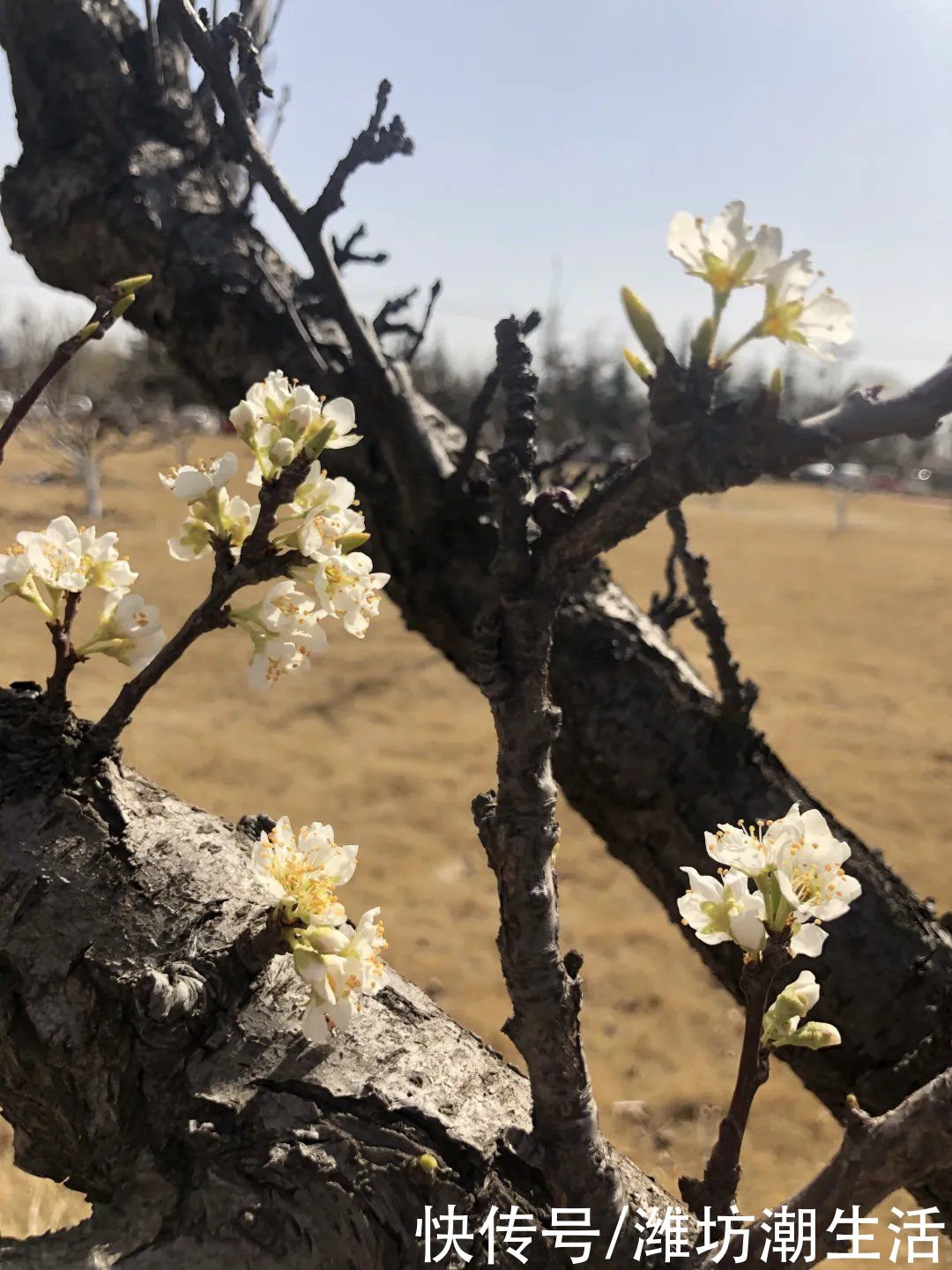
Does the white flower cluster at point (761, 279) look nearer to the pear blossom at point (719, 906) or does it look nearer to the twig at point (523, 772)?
the twig at point (523, 772)

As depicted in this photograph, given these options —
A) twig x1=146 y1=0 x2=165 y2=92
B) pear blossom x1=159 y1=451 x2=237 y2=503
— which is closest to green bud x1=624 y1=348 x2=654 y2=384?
pear blossom x1=159 y1=451 x2=237 y2=503

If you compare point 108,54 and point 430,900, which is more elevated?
point 108,54

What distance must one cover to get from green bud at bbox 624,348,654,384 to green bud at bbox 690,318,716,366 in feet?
0.11

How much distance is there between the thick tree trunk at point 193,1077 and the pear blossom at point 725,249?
2.21ft

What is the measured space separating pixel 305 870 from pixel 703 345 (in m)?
0.56

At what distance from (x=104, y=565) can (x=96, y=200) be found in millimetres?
940

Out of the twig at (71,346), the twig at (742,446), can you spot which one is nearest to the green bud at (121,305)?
the twig at (71,346)

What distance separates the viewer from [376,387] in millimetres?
1506

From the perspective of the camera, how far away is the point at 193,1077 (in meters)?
0.78

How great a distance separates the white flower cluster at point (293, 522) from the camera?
77 cm

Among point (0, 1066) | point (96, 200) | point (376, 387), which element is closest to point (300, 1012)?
point (0, 1066)

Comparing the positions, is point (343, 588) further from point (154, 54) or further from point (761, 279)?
point (154, 54)

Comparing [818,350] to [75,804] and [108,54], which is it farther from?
[108,54]

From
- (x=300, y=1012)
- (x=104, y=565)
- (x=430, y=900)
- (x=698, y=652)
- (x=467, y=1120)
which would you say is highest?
(x=104, y=565)
